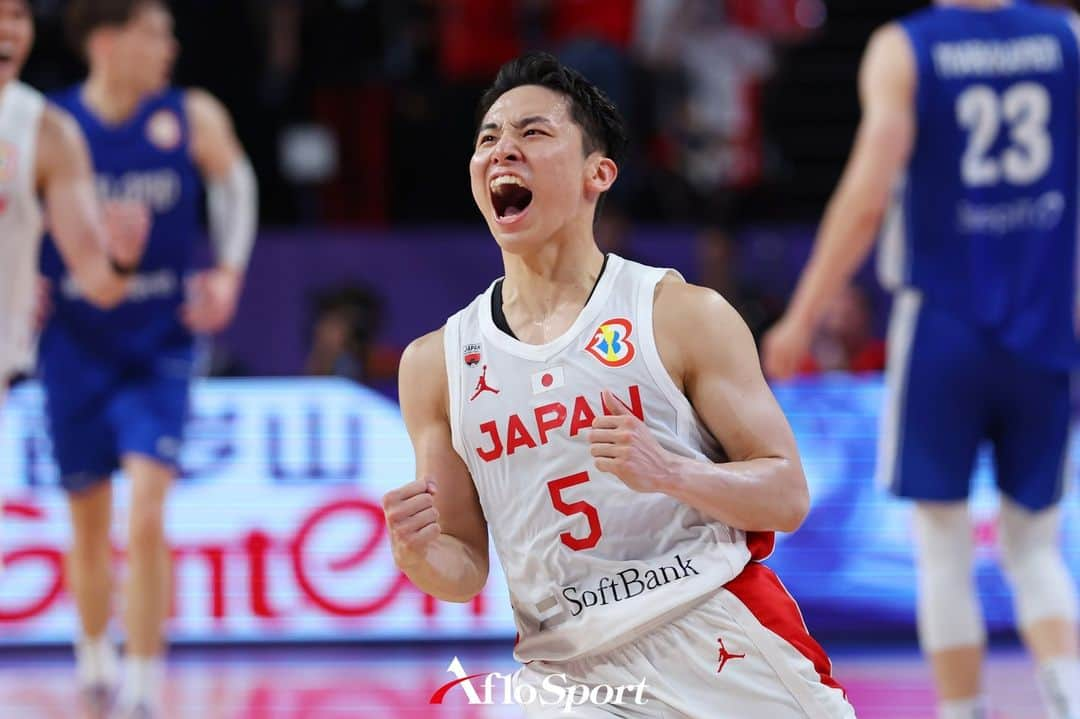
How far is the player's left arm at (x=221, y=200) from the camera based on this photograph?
20.8ft

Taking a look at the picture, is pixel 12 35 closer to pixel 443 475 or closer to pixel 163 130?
pixel 163 130

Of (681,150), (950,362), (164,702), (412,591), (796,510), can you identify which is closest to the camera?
(796,510)

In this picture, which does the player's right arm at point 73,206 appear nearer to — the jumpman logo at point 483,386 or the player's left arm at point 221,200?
the player's left arm at point 221,200

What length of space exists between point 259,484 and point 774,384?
2319 millimetres

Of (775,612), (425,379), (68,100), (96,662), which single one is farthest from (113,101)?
(775,612)

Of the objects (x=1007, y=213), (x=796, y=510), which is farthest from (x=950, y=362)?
(x=796, y=510)

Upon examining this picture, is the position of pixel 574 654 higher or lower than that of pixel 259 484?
lower

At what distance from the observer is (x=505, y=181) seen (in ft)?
10.0

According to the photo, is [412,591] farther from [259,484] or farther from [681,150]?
[681,150]

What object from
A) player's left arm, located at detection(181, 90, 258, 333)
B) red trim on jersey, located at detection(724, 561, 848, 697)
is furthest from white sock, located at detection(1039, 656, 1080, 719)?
player's left arm, located at detection(181, 90, 258, 333)

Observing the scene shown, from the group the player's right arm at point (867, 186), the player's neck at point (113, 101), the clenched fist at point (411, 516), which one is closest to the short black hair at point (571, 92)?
the clenched fist at point (411, 516)

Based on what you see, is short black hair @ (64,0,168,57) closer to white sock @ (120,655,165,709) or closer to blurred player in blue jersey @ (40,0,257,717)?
blurred player in blue jersey @ (40,0,257,717)

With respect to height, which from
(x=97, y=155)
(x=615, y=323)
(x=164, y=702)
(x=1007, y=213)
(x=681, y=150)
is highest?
(x=681, y=150)

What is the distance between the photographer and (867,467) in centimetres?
723
